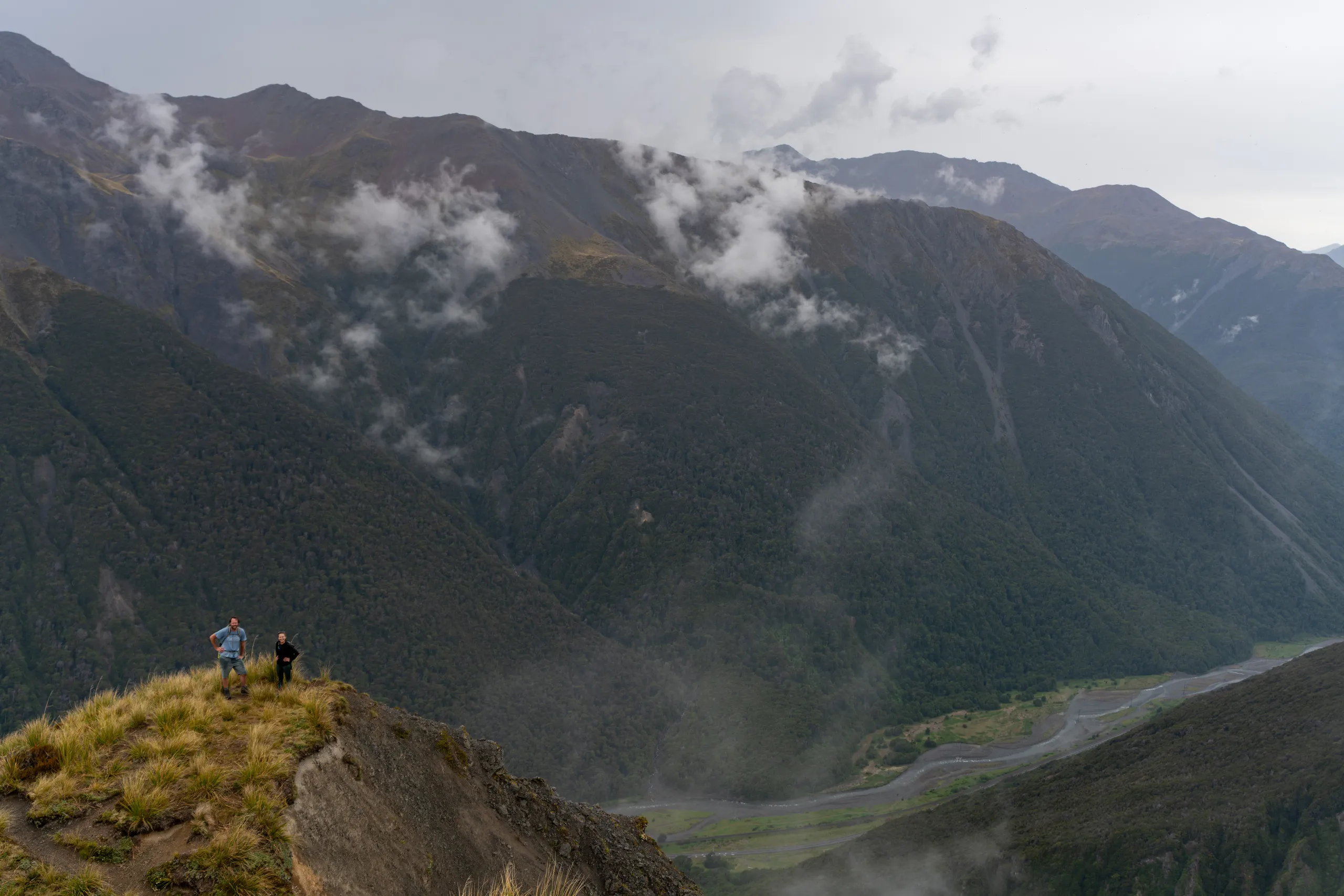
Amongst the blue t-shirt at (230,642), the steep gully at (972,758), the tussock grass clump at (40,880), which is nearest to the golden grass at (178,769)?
the tussock grass clump at (40,880)

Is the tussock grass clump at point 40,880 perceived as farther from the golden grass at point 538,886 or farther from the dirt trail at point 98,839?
the golden grass at point 538,886

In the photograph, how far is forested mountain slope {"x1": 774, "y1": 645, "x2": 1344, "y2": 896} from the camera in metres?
78.6

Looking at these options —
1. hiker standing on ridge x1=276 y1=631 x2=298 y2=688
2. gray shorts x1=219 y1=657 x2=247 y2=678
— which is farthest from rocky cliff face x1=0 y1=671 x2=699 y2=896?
gray shorts x1=219 y1=657 x2=247 y2=678

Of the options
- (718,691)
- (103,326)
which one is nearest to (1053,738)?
(718,691)

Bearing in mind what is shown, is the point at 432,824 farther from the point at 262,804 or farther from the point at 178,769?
the point at 178,769

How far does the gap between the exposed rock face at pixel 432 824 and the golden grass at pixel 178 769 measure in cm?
81

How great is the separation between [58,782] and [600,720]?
479ft

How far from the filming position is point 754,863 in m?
120

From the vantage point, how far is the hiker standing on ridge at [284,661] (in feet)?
80.7

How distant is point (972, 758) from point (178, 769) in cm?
16506

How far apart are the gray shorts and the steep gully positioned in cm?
11520

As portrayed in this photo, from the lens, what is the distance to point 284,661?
81.6 ft

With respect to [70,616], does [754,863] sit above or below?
below

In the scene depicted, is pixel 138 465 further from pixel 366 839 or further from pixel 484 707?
pixel 366 839
